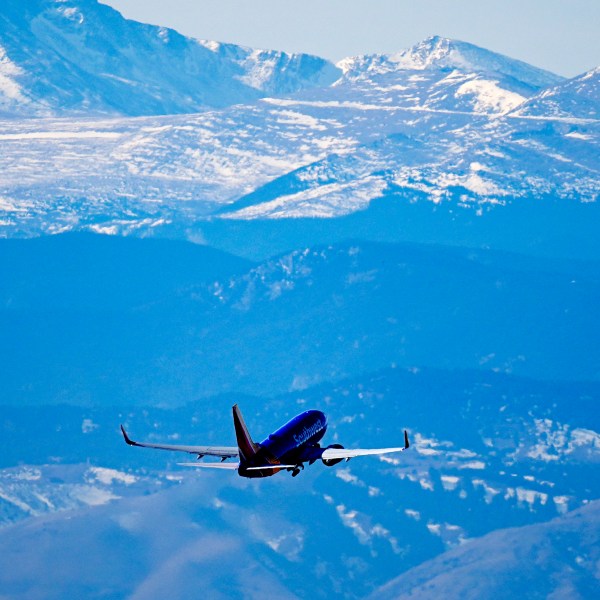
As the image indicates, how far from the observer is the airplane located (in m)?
162

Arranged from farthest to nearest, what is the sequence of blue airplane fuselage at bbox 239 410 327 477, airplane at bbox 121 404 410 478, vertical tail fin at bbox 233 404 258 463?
blue airplane fuselage at bbox 239 410 327 477 → vertical tail fin at bbox 233 404 258 463 → airplane at bbox 121 404 410 478

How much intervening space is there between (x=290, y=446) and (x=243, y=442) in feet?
39.5

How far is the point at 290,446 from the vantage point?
577 feet

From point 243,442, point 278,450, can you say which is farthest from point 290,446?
point 243,442

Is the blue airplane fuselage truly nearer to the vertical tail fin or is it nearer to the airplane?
the airplane

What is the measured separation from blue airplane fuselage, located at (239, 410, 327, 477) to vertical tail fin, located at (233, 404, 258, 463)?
506mm

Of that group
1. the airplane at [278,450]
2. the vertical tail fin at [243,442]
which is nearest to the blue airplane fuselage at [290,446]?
the airplane at [278,450]

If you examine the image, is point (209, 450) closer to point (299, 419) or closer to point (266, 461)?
point (266, 461)

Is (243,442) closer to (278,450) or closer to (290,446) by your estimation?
(278,450)

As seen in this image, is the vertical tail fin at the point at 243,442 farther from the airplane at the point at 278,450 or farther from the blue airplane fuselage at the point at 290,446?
the blue airplane fuselage at the point at 290,446

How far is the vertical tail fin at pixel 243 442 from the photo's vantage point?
164m

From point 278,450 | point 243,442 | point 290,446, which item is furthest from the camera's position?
point 290,446

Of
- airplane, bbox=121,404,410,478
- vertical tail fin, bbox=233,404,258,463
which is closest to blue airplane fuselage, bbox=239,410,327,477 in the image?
airplane, bbox=121,404,410,478

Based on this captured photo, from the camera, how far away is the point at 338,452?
170 meters
